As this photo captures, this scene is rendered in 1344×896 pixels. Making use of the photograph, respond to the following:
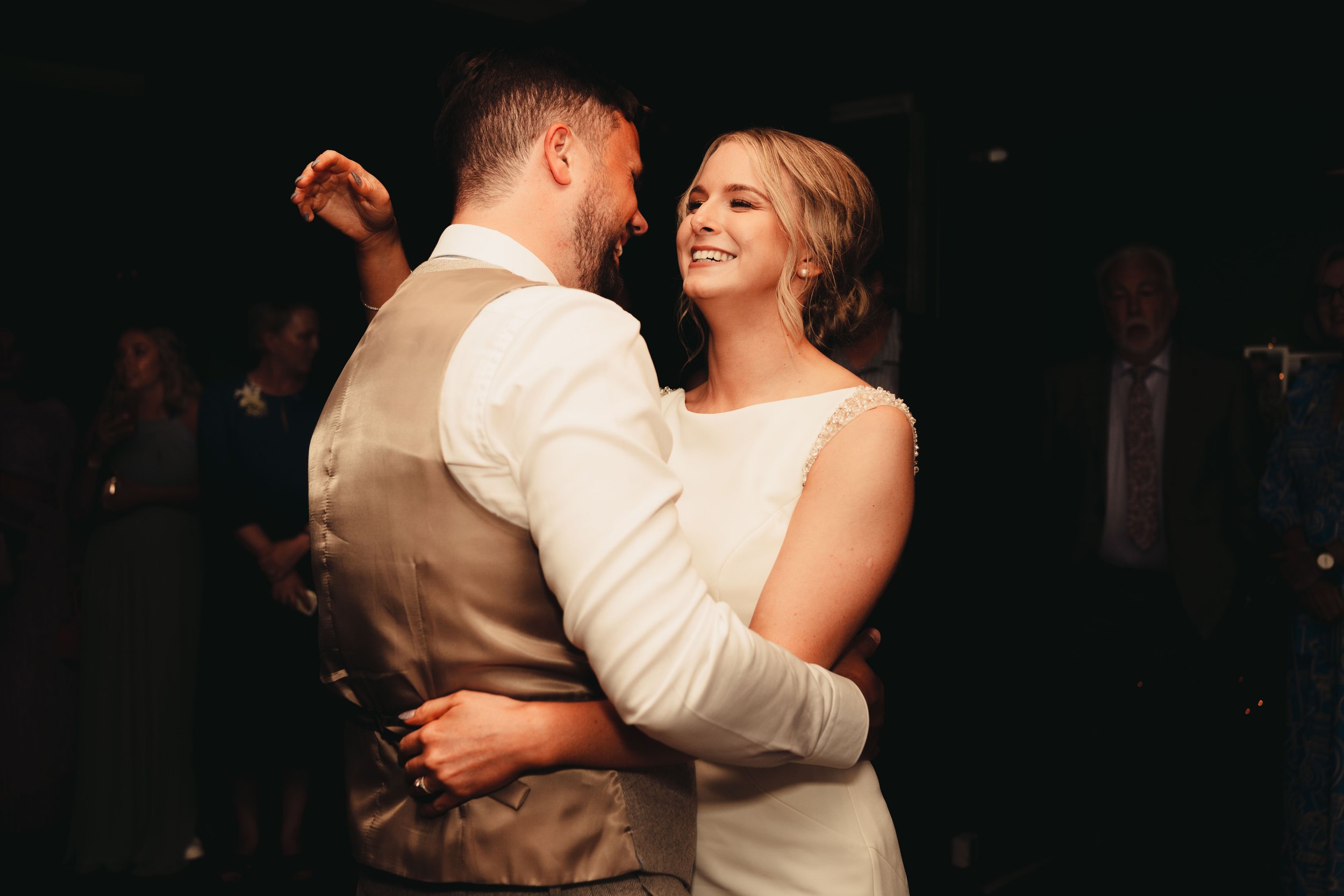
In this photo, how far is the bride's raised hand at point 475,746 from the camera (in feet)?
3.12

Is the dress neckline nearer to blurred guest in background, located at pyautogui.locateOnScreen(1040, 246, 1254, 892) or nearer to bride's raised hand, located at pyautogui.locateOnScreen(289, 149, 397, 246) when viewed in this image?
bride's raised hand, located at pyautogui.locateOnScreen(289, 149, 397, 246)

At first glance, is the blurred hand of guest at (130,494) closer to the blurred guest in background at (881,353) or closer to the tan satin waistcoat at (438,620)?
the blurred guest in background at (881,353)


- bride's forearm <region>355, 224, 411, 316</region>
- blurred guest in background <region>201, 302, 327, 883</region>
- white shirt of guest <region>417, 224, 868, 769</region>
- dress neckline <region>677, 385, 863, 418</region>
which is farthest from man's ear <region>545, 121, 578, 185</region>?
blurred guest in background <region>201, 302, 327, 883</region>

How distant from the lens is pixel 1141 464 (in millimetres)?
3594

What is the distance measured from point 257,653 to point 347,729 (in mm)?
2574

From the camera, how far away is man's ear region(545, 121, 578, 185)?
1.20 metres

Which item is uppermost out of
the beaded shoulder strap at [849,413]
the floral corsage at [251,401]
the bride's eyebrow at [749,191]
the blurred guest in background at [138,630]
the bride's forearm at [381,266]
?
the bride's eyebrow at [749,191]

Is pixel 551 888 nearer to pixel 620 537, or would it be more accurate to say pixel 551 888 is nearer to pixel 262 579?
pixel 620 537

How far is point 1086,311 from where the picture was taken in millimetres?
5621

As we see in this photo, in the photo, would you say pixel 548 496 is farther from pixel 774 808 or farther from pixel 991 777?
pixel 991 777

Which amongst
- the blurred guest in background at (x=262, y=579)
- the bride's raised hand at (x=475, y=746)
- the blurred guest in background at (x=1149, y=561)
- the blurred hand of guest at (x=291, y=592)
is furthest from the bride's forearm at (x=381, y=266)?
the blurred guest in background at (x=1149, y=561)

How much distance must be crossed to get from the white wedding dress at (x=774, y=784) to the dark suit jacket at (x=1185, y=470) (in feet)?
7.81

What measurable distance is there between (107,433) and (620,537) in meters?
3.44

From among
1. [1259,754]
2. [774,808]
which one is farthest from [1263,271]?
[774,808]
